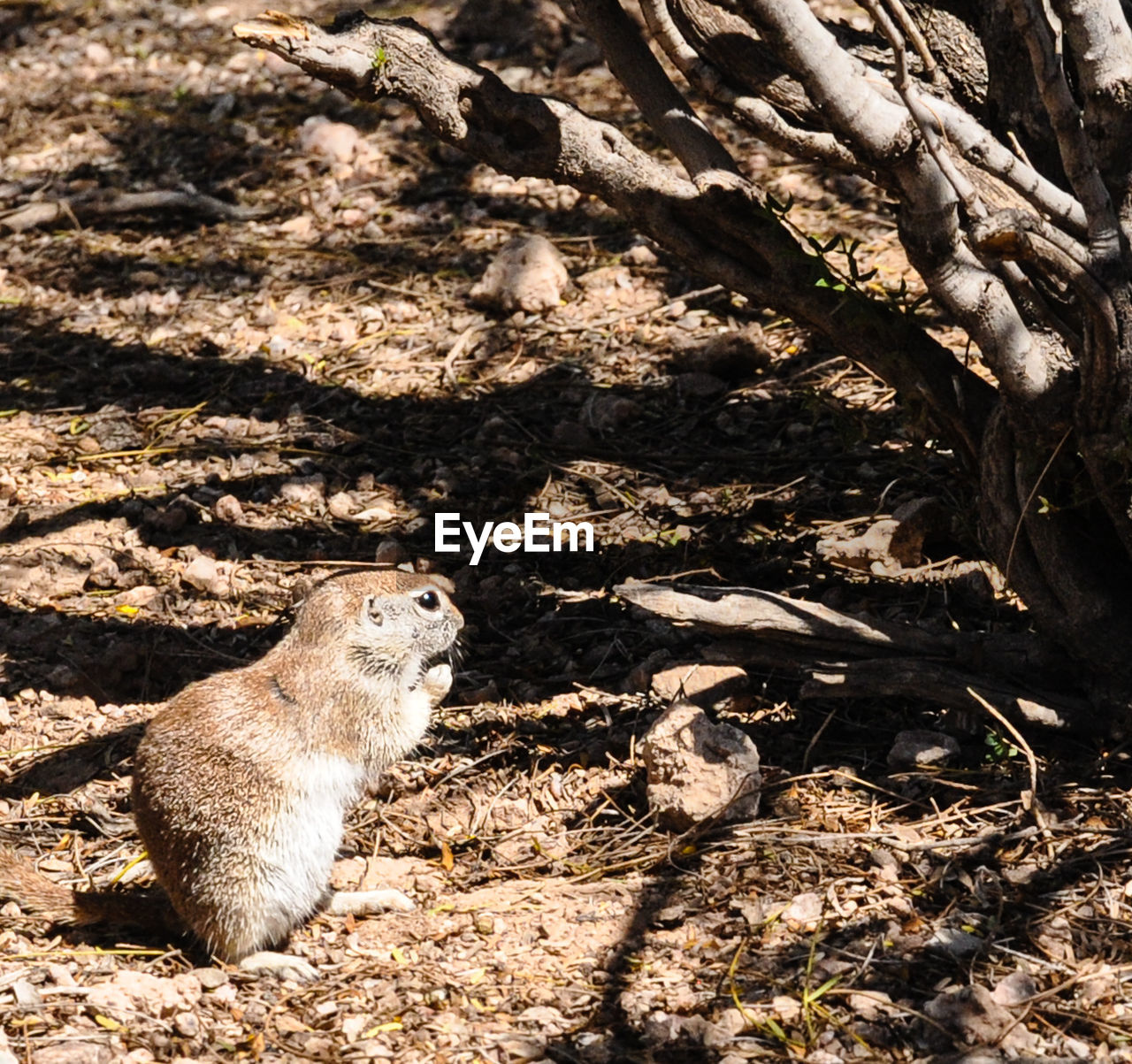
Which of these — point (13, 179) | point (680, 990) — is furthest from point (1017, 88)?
point (13, 179)

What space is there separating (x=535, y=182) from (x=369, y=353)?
158 centimetres

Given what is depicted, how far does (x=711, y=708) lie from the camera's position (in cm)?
414

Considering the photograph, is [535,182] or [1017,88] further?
[535,182]

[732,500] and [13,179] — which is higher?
[732,500]

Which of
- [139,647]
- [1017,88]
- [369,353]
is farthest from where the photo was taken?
[369,353]

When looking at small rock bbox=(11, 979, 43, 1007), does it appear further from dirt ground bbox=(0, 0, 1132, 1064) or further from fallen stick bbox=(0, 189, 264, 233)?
fallen stick bbox=(0, 189, 264, 233)

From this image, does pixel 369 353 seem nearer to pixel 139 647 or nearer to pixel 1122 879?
pixel 139 647

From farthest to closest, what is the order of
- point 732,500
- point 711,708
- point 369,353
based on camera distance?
point 369,353, point 732,500, point 711,708

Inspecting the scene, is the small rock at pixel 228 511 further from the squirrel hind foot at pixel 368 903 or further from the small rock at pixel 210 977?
the small rock at pixel 210 977

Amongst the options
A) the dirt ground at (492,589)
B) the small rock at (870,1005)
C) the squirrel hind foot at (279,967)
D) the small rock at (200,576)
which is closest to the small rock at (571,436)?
the dirt ground at (492,589)

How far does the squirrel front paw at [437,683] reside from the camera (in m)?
3.98

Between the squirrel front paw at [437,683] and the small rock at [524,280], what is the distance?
101 inches

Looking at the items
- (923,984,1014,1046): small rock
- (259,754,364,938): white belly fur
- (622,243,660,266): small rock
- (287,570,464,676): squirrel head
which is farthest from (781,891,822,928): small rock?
(622,243,660,266): small rock

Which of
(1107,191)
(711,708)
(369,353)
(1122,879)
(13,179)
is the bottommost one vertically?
(13,179)
